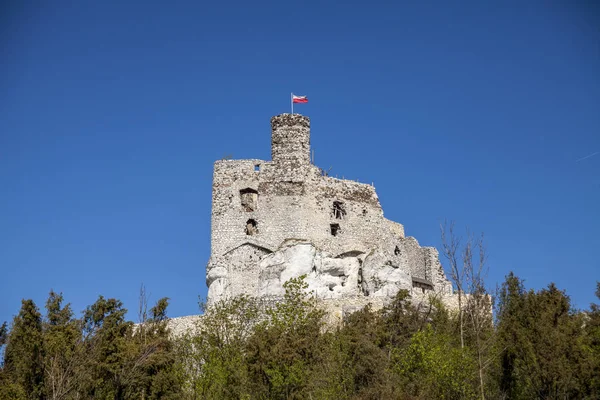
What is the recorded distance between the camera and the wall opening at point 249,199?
236 feet

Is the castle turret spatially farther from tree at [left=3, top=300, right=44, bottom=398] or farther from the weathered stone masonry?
tree at [left=3, top=300, right=44, bottom=398]

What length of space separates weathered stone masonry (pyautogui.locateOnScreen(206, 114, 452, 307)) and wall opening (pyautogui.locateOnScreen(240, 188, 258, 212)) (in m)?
0.07

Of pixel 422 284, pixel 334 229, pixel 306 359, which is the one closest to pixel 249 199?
pixel 334 229

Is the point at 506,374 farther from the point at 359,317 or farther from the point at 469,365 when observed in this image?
the point at 359,317

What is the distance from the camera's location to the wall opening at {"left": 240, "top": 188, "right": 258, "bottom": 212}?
236 feet

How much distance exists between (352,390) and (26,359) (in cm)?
1586

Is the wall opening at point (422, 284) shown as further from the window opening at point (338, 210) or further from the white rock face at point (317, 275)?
the window opening at point (338, 210)

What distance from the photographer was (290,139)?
7369 cm

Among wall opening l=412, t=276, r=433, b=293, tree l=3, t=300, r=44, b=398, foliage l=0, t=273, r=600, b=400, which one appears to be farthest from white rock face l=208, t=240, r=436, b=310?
tree l=3, t=300, r=44, b=398

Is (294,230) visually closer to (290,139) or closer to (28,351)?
(290,139)

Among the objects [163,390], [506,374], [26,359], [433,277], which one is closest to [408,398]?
[506,374]

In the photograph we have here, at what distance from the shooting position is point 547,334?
173 ft

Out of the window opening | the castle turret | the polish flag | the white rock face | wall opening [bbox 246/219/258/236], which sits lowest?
the white rock face

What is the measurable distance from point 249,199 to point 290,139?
5.25 metres
